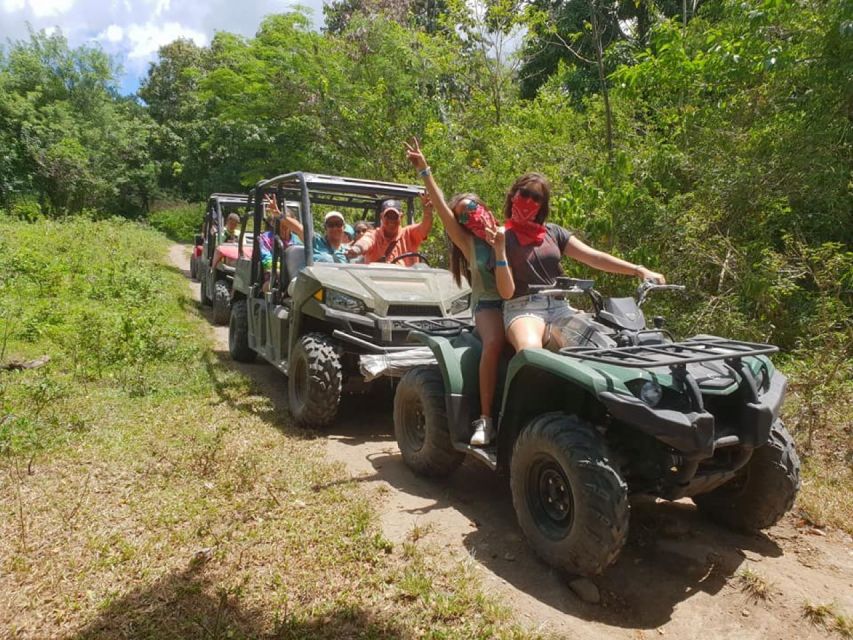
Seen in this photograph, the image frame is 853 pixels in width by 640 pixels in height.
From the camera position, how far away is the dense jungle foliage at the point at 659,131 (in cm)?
606

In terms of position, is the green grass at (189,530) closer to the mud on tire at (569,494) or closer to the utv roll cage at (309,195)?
the mud on tire at (569,494)

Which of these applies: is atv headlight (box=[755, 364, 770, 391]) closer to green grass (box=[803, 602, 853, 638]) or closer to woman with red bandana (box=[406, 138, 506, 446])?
green grass (box=[803, 602, 853, 638])

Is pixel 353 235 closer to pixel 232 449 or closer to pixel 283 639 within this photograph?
pixel 232 449

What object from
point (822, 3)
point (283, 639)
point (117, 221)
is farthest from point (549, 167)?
point (117, 221)

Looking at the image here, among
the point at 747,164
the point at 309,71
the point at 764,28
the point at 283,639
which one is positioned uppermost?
the point at 309,71

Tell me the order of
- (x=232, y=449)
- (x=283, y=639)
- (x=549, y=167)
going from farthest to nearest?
(x=549, y=167), (x=232, y=449), (x=283, y=639)

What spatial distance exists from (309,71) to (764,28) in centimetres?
1178

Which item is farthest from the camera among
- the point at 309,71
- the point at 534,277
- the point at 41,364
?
the point at 309,71

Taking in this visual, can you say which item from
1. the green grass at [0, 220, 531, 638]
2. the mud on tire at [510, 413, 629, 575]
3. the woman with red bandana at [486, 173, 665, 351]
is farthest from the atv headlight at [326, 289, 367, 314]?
the mud on tire at [510, 413, 629, 575]

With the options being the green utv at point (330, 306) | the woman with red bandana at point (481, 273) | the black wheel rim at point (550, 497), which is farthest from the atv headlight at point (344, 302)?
the black wheel rim at point (550, 497)

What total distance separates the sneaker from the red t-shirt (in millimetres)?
3011

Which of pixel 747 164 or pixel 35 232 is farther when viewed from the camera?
pixel 35 232

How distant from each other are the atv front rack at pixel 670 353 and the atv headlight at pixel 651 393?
0.37 feet

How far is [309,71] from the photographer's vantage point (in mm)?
15875
